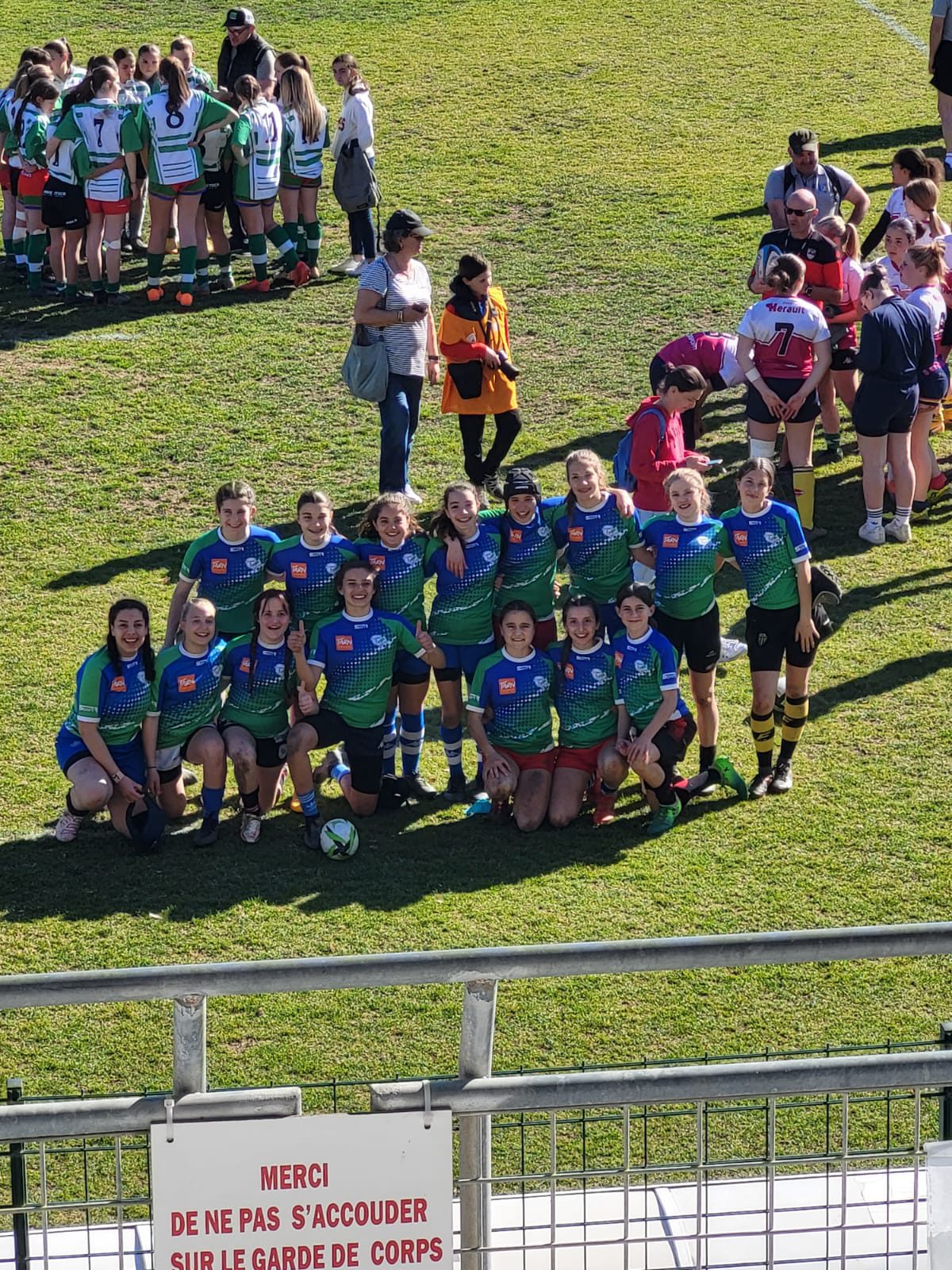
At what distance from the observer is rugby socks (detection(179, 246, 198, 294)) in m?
14.8

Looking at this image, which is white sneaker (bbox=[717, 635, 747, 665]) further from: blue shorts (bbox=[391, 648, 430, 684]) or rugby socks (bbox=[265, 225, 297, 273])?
rugby socks (bbox=[265, 225, 297, 273])

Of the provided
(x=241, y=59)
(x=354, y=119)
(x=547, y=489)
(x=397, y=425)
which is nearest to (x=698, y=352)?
(x=547, y=489)

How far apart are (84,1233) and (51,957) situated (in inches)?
93.4

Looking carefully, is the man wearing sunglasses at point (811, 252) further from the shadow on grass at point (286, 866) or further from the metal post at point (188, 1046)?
the metal post at point (188, 1046)

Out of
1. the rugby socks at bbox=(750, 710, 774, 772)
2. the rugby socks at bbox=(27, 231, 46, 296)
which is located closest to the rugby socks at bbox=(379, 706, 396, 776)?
the rugby socks at bbox=(750, 710, 774, 772)

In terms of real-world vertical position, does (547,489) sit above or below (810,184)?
below

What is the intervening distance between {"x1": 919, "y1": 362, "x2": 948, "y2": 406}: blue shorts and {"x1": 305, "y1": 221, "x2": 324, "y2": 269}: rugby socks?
5.85 meters

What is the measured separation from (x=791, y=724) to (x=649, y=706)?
0.81 metres

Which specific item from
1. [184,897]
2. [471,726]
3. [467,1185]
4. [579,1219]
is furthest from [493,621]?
[467,1185]

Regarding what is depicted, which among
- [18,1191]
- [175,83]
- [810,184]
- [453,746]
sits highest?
[175,83]

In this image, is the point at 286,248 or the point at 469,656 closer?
the point at 469,656

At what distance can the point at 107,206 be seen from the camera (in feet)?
46.6

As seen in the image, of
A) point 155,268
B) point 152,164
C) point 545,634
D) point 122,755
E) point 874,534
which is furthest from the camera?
point 155,268

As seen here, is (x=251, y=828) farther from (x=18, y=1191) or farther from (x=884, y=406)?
(x=884, y=406)
